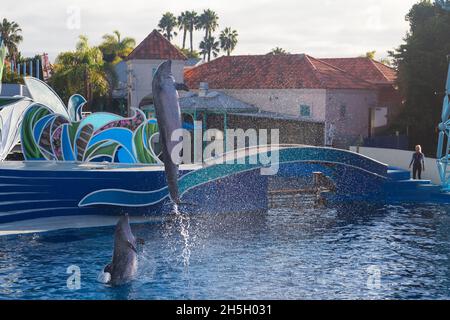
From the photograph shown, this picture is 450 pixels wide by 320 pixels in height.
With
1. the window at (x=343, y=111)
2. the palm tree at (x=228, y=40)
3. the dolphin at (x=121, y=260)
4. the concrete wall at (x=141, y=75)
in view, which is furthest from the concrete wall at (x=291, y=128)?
the palm tree at (x=228, y=40)

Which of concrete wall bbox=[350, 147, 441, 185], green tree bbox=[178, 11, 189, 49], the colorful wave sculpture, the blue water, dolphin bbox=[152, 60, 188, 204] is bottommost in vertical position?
the blue water

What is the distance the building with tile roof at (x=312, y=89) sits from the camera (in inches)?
1629

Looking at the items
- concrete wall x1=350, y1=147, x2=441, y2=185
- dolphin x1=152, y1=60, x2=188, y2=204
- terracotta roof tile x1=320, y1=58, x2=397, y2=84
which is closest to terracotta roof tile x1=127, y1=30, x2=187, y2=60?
terracotta roof tile x1=320, y1=58, x2=397, y2=84

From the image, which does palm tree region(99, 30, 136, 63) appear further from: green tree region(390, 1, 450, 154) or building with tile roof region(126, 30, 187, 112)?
green tree region(390, 1, 450, 154)

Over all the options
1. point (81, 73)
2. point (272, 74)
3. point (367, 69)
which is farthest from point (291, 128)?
point (81, 73)

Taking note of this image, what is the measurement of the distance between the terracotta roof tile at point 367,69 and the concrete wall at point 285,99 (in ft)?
21.3

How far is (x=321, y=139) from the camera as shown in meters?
40.8

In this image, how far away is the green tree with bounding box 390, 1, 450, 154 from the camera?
1522 inches

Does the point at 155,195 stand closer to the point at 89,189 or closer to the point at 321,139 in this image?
Result: the point at 89,189

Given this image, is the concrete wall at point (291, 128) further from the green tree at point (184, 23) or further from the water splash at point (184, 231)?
the green tree at point (184, 23)

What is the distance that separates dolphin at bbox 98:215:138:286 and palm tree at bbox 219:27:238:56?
75.3m

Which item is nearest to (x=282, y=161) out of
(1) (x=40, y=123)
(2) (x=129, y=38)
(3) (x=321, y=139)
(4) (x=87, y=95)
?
(1) (x=40, y=123)

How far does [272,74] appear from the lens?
43781mm

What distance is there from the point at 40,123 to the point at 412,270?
1436 centimetres
